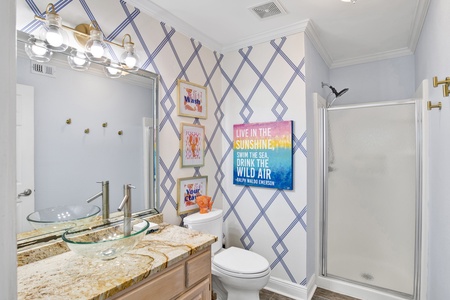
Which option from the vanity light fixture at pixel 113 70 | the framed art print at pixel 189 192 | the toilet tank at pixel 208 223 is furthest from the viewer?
the framed art print at pixel 189 192

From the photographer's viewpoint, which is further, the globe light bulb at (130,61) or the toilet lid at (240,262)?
the toilet lid at (240,262)

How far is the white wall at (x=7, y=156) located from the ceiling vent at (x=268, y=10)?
1.90 m

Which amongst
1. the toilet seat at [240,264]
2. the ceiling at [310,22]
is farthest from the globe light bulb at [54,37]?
the toilet seat at [240,264]

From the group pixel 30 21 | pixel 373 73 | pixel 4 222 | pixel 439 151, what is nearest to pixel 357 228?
pixel 439 151

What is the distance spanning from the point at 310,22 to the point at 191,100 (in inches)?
49.5

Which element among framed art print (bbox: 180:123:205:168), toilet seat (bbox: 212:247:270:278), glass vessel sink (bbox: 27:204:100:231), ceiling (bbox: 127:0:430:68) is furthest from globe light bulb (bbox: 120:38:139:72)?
toilet seat (bbox: 212:247:270:278)

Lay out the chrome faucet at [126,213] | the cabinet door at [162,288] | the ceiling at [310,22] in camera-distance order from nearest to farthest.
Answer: the cabinet door at [162,288] → the chrome faucet at [126,213] → the ceiling at [310,22]

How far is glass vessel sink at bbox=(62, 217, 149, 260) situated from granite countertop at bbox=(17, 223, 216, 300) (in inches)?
2.3

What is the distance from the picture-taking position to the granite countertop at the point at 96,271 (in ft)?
3.28

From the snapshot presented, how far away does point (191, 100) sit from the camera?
2.33m

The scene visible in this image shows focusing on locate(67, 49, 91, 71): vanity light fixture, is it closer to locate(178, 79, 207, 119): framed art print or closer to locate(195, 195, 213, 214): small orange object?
locate(178, 79, 207, 119): framed art print

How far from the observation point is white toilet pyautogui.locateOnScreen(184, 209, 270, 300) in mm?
1835

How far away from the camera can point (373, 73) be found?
3.01 m

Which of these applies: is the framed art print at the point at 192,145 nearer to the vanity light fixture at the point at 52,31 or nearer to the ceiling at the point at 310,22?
the ceiling at the point at 310,22
